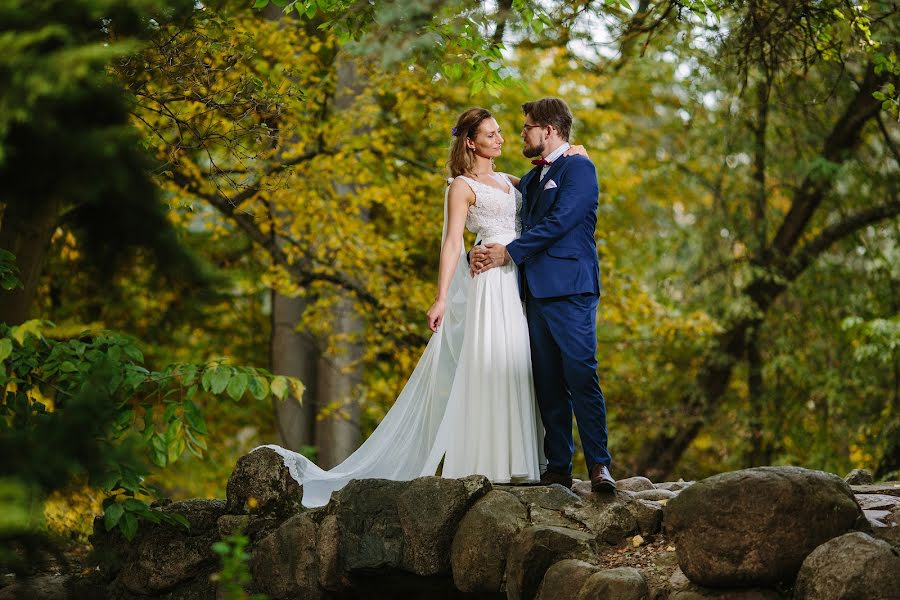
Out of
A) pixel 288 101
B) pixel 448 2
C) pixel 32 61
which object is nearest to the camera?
pixel 32 61

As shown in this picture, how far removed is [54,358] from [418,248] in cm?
636

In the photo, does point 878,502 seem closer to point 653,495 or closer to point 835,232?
point 653,495

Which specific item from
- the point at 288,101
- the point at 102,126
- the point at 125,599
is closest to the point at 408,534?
the point at 125,599

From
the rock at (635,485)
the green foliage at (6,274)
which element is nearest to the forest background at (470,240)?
the green foliage at (6,274)

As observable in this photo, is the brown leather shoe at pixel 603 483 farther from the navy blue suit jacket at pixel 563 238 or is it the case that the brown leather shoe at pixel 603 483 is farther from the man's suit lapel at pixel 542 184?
the man's suit lapel at pixel 542 184

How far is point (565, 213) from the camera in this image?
5375 mm

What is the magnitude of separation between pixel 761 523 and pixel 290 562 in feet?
9.31

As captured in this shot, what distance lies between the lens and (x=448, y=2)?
434 centimetres

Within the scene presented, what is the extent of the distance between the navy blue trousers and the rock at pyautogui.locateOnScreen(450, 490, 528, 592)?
52 centimetres

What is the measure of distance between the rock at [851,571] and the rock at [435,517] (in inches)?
73.1

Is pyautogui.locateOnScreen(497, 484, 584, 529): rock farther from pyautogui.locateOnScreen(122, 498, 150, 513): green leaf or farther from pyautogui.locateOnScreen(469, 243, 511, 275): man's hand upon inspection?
pyautogui.locateOnScreen(122, 498, 150, 513): green leaf

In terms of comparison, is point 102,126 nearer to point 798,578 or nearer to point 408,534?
point 798,578

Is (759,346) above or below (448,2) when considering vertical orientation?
below

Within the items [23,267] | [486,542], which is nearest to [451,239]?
[486,542]
